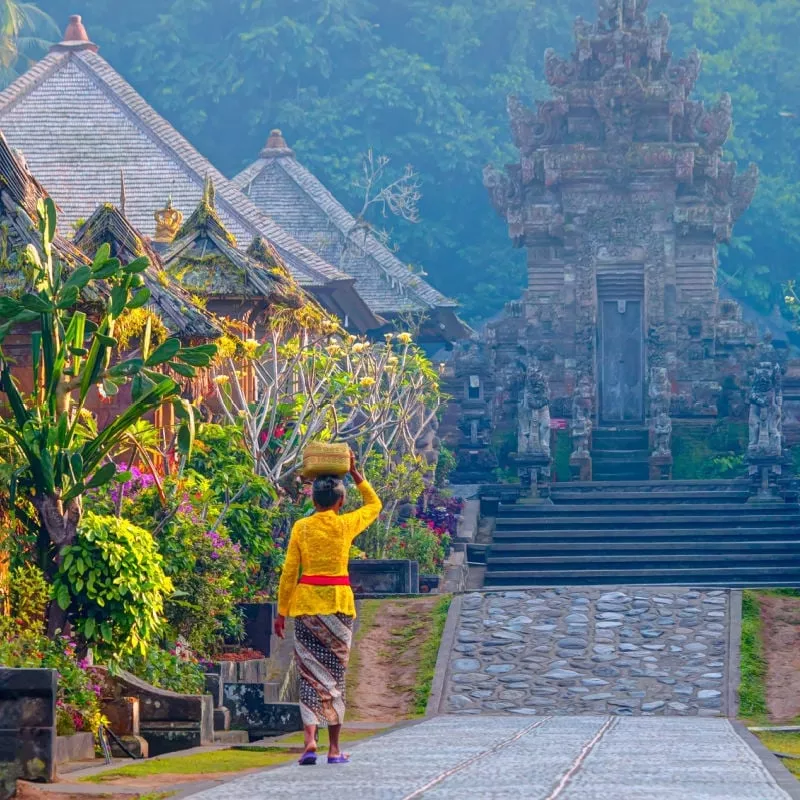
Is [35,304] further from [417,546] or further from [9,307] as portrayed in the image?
[417,546]

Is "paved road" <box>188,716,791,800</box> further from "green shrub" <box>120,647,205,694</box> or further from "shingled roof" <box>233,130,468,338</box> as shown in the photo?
"shingled roof" <box>233,130,468,338</box>

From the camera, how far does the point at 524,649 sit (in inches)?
746

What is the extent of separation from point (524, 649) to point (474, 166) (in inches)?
1326

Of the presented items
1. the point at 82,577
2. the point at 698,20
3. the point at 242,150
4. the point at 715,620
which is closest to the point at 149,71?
the point at 242,150

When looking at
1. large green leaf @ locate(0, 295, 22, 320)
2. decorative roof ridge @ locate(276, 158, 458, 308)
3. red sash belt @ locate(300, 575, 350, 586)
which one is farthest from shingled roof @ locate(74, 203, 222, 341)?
decorative roof ridge @ locate(276, 158, 458, 308)

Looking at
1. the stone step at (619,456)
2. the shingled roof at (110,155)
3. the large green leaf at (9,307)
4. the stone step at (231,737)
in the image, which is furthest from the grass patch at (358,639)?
the shingled roof at (110,155)

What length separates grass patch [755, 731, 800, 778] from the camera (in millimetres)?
11406

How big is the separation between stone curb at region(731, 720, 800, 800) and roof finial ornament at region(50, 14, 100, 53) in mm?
27469

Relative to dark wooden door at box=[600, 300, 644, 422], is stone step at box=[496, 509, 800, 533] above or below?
below

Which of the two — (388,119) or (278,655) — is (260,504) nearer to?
(278,655)

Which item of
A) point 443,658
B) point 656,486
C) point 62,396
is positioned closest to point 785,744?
point 443,658

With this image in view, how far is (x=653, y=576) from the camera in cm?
2645

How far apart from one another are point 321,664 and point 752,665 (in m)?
8.06

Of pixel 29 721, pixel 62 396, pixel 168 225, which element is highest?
pixel 168 225
